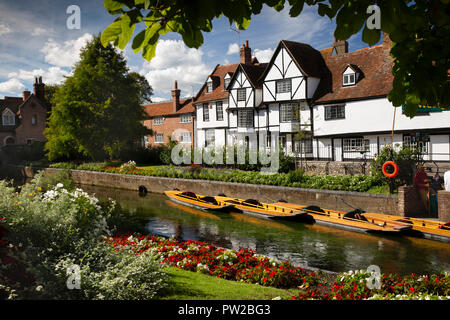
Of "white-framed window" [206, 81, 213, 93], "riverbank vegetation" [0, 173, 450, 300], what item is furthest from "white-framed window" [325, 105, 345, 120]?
"riverbank vegetation" [0, 173, 450, 300]

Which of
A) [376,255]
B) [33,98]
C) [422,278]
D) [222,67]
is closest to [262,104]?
[222,67]

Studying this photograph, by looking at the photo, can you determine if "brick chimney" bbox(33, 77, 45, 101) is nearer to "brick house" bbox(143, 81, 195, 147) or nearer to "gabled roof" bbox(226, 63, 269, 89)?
"brick house" bbox(143, 81, 195, 147)

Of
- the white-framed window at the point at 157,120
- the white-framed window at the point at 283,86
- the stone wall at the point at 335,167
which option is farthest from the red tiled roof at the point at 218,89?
the stone wall at the point at 335,167

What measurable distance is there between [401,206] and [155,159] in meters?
27.7

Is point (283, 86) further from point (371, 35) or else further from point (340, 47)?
point (371, 35)

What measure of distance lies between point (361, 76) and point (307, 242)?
1698cm

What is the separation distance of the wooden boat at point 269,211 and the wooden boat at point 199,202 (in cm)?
37

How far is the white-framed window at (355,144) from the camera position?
25.0m

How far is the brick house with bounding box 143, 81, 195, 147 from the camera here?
42.0 metres

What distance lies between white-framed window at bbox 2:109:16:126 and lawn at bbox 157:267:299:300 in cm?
5595

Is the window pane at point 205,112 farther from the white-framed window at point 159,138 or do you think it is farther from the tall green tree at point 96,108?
the white-framed window at point 159,138

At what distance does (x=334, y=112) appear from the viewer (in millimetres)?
26422

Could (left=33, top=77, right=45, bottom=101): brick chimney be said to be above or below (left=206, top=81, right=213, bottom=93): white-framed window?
above
